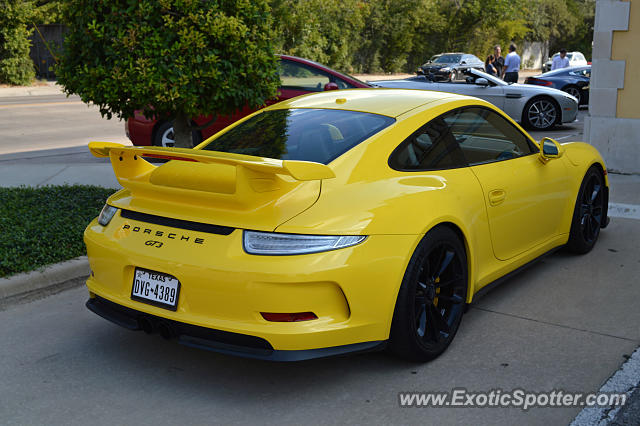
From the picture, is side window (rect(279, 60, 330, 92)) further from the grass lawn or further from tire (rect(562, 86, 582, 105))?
tire (rect(562, 86, 582, 105))

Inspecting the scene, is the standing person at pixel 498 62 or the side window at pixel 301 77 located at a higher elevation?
the standing person at pixel 498 62

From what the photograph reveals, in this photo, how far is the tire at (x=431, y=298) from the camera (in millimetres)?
3715

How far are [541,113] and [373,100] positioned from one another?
35.1ft

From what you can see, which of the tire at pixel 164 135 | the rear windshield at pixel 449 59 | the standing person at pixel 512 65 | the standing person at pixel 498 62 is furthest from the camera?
the rear windshield at pixel 449 59

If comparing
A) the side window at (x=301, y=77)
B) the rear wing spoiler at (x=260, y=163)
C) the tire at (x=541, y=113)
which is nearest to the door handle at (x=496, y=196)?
the rear wing spoiler at (x=260, y=163)

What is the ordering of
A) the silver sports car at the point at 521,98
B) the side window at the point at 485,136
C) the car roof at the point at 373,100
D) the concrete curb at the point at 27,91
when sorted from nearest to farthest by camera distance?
the car roof at the point at 373,100
the side window at the point at 485,136
the silver sports car at the point at 521,98
the concrete curb at the point at 27,91

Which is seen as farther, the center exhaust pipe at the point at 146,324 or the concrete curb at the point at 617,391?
the center exhaust pipe at the point at 146,324

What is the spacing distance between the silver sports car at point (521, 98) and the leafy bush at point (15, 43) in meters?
20.0

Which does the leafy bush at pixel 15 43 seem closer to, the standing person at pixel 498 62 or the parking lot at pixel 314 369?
the standing person at pixel 498 62

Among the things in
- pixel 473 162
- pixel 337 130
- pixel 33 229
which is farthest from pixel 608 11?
pixel 33 229

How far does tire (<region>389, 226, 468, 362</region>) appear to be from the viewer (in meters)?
3.71

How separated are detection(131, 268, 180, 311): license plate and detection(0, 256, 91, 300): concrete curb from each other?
1768mm

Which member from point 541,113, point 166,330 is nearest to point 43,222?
point 166,330

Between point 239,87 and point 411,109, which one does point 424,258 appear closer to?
point 411,109
